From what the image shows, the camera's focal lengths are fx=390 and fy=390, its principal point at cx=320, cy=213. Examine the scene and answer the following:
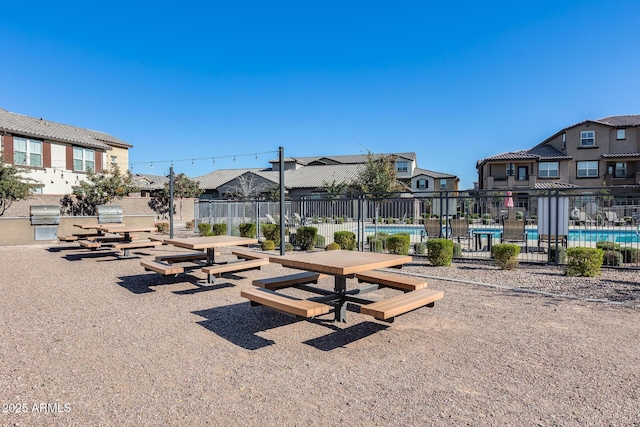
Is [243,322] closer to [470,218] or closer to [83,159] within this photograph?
[470,218]

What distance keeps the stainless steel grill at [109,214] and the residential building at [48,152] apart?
715 cm

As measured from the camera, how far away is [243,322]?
5.31 meters

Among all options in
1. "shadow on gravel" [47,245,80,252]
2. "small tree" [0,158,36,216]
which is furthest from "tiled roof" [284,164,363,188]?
"shadow on gravel" [47,245,80,252]

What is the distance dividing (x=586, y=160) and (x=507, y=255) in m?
39.5

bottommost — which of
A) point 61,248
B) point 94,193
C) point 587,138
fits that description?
point 61,248

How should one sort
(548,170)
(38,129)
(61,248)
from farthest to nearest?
(548,170)
(38,129)
(61,248)

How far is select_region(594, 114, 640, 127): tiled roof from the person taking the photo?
40094 mm

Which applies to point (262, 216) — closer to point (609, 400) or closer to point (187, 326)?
point (187, 326)

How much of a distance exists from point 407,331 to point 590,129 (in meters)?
46.0

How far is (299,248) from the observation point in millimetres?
14250

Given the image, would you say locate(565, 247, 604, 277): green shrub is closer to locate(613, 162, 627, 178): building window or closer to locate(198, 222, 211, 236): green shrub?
locate(198, 222, 211, 236): green shrub

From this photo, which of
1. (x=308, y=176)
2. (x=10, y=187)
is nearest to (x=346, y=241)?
(x=10, y=187)

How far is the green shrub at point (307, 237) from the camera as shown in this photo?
13.6 meters

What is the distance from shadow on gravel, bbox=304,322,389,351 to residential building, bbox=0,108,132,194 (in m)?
21.1
